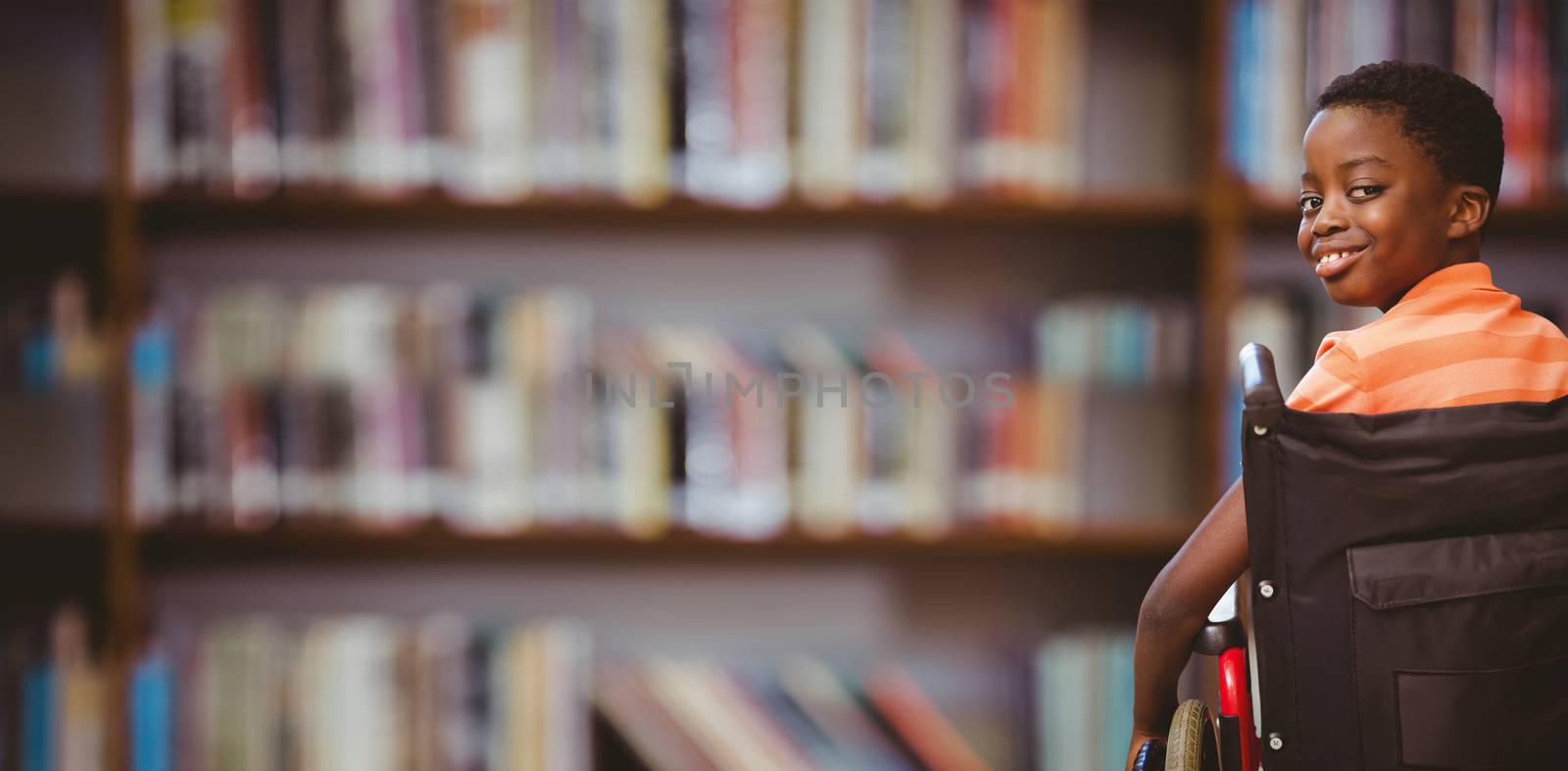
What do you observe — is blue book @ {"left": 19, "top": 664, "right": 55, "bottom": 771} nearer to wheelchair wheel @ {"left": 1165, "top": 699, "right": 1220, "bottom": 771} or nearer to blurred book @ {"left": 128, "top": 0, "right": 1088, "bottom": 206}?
blurred book @ {"left": 128, "top": 0, "right": 1088, "bottom": 206}

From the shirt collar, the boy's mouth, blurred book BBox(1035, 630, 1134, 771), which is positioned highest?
the boy's mouth

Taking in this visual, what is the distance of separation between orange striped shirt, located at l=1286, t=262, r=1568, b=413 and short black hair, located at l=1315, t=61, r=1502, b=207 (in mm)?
51

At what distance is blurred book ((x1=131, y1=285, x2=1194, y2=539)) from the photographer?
1710mm

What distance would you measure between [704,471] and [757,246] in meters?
0.44

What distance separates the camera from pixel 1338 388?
55 cm

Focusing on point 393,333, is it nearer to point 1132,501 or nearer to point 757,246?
point 757,246

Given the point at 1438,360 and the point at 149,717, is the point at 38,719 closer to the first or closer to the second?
the point at 149,717

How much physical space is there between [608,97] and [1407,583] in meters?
1.38

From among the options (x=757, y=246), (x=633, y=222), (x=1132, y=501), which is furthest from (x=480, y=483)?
(x=1132, y=501)

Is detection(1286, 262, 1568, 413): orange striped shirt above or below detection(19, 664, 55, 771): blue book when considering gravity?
above

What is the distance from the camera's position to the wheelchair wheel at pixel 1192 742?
1.77 feet

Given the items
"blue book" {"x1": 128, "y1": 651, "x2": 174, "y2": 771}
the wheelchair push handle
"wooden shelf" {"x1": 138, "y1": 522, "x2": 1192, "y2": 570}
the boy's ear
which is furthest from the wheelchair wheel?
"blue book" {"x1": 128, "y1": 651, "x2": 174, "y2": 771}

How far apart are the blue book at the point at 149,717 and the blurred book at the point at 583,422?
22 cm

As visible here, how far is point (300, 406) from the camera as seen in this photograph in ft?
5.64
